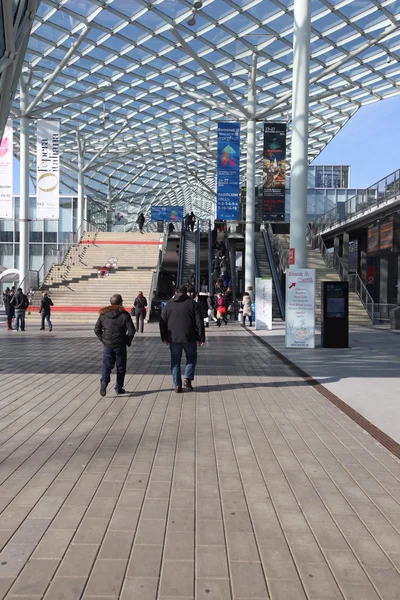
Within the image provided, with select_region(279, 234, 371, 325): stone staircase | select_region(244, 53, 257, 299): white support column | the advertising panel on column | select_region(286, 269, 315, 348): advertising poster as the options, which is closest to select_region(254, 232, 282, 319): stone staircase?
select_region(279, 234, 371, 325): stone staircase

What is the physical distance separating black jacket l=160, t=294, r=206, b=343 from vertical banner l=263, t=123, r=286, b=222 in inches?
633

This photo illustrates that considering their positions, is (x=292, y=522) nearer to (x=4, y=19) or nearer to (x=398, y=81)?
(x=4, y=19)

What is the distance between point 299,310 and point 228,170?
12.9m

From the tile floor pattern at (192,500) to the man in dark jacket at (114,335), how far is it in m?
0.47

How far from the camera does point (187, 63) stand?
33219 mm

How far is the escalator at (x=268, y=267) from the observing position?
2734cm

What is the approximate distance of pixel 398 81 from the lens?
34.7 m

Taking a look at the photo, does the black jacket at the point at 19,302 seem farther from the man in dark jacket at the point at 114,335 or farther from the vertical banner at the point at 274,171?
the man in dark jacket at the point at 114,335

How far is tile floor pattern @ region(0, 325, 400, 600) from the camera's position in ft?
10.0

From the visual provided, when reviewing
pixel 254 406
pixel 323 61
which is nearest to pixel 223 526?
pixel 254 406

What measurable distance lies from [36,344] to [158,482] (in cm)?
1199

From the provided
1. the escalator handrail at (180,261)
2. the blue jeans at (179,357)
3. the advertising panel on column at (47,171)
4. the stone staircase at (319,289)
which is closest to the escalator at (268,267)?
the stone staircase at (319,289)

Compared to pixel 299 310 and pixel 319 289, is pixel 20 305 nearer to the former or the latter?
pixel 299 310

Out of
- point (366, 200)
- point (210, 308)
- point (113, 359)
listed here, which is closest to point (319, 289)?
point (366, 200)
